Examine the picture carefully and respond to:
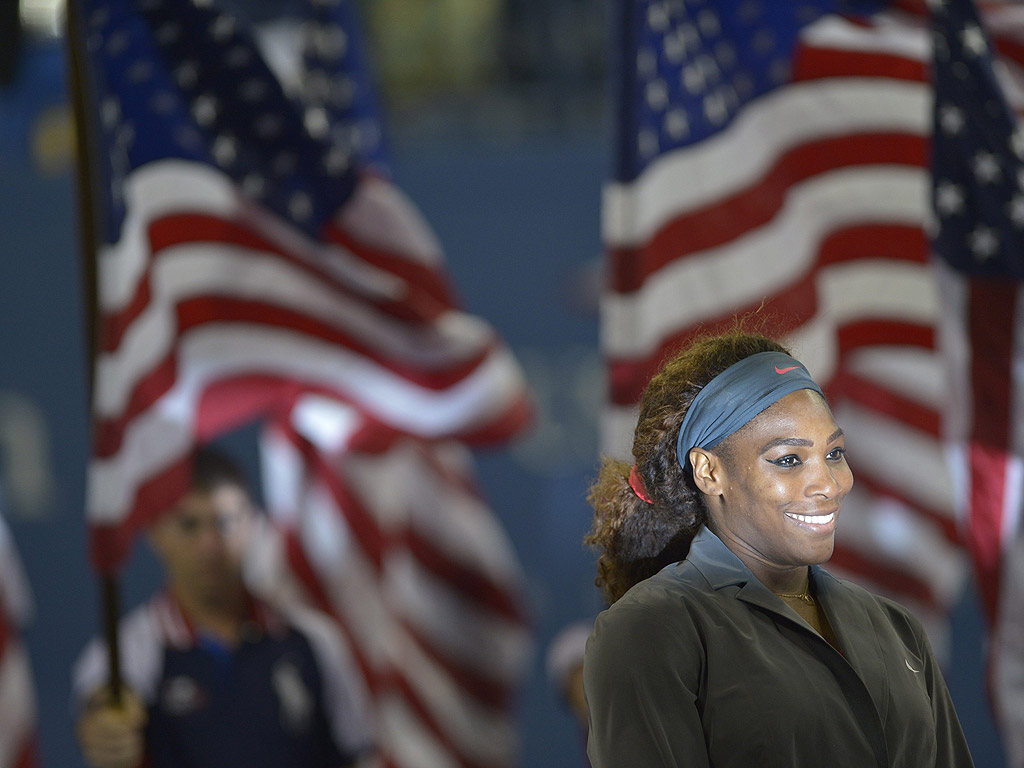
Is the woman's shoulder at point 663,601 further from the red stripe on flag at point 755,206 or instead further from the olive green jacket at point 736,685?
the red stripe on flag at point 755,206

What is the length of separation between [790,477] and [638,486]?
21 cm

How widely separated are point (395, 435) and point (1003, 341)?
202 centimetres

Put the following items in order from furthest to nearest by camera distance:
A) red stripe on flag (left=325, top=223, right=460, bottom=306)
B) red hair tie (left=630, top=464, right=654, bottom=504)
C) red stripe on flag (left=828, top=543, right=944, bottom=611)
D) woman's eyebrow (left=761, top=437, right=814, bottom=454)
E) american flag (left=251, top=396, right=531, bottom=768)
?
american flag (left=251, top=396, right=531, bottom=768)
red stripe on flag (left=828, top=543, right=944, bottom=611)
red stripe on flag (left=325, top=223, right=460, bottom=306)
red hair tie (left=630, top=464, right=654, bottom=504)
woman's eyebrow (left=761, top=437, right=814, bottom=454)

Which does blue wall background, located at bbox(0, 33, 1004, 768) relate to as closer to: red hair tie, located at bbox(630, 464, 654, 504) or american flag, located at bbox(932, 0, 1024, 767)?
american flag, located at bbox(932, 0, 1024, 767)

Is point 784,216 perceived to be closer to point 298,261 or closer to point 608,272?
point 608,272

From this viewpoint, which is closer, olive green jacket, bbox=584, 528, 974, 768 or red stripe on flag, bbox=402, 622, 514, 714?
olive green jacket, bbox=584, 528, 974, 768

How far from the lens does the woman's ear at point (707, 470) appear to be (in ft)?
5.04

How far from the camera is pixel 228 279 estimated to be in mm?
3924

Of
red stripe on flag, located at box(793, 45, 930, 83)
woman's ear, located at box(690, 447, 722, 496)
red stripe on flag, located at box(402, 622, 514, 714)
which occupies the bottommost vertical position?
red stripe on flag, located at box(402, 622, 514, 714)

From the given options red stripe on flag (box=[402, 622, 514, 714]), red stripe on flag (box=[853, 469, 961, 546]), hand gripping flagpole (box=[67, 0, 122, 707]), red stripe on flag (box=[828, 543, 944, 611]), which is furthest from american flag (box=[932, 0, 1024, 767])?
hand gripping flagpole (box=[67, 0, 122, 707])

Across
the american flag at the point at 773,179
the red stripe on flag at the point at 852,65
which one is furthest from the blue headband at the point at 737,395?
the red stripe on flag at the point at 852,65

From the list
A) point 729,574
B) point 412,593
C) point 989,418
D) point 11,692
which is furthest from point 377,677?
point 729,574

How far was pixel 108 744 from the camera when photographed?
11.4 feet

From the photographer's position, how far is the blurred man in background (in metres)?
3.74
